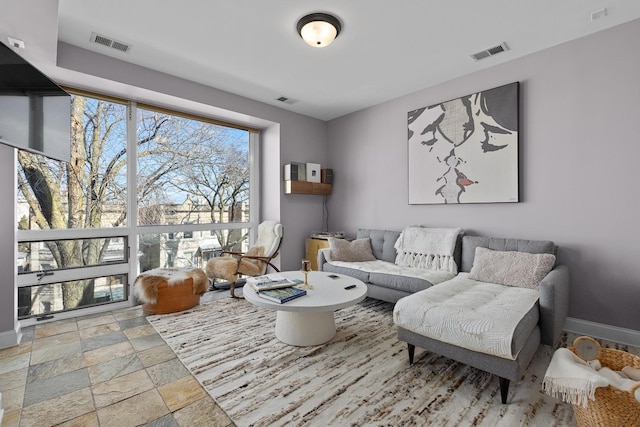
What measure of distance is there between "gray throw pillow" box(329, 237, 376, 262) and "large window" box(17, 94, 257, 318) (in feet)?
5.31

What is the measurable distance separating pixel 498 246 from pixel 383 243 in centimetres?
137

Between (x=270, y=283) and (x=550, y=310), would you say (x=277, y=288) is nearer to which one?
(x=270, y=283)

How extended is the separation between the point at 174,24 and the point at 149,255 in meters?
2.63

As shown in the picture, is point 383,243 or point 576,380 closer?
point 576,380

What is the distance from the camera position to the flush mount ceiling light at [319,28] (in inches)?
93.4

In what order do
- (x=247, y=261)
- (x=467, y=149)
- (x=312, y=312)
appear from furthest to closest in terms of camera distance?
(x=247, y=261)
(x=467, y=149)
(x=312, y=312)

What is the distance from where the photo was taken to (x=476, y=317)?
1801 millimetres

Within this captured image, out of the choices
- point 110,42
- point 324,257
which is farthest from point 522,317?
point 110,42

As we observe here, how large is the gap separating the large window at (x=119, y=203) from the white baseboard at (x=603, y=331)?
410 centimetres

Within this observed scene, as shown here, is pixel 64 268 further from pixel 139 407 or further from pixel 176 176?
pixel 139 407

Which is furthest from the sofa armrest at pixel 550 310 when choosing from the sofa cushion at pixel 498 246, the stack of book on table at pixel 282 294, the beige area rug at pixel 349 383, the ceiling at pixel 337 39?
the ceiling at pixel 337 39

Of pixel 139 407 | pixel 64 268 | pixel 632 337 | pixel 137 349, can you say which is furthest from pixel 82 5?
pixel 632 337

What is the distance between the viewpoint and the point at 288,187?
14.7ft

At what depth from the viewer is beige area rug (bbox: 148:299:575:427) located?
1.60 m
